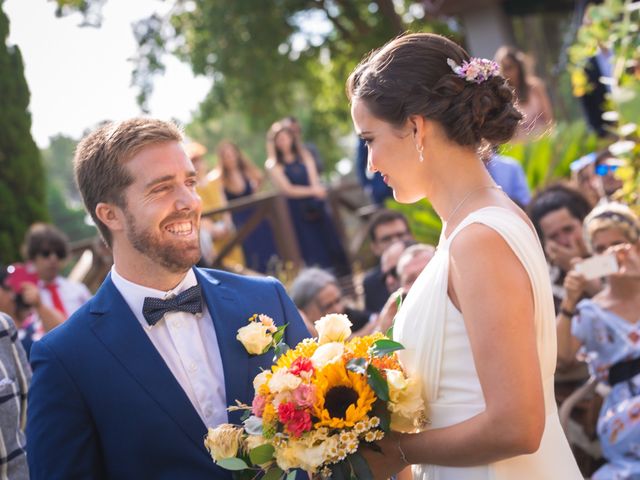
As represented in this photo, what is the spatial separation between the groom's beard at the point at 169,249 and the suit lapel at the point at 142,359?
0.21 m

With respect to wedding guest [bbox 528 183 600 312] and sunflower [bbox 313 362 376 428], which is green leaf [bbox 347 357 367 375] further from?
wedding guest [bbox 528 183 600 312]

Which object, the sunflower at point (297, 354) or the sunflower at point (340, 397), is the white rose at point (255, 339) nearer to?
the sunflower at point (297, 354)

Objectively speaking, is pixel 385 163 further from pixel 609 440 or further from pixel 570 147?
pixel 570 147

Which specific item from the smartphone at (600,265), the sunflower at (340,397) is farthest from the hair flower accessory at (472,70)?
the smartphone at (600,265)

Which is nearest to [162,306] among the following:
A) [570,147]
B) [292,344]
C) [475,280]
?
[292,344]

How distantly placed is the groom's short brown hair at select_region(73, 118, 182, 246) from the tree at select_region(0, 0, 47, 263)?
646 centimetres

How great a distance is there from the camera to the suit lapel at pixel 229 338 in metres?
3.07

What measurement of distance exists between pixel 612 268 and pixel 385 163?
2.82 metres

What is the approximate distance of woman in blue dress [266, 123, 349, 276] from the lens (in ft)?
35.2

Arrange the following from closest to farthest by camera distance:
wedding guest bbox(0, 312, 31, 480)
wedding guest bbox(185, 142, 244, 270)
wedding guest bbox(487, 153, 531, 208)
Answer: wedding guest bbox(0, 312, 31, 480)
wedding guest bbox(487, 153, 531, 208)
wedding guest bbox(185, 142, 244, 270)

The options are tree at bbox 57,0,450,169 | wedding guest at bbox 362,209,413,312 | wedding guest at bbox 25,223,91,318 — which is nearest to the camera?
wedding guest at bbox 362,209,413,312

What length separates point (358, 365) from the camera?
272 cm

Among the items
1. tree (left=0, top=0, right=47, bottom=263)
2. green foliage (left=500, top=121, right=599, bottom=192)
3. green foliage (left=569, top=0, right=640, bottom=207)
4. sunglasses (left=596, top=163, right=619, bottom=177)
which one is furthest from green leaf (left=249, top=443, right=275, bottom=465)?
tree (left=0, top=0, right=47, bottom=263)

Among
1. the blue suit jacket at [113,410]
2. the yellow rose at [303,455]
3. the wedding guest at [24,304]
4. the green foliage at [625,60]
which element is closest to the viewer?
the yellow rose at [303,455]
